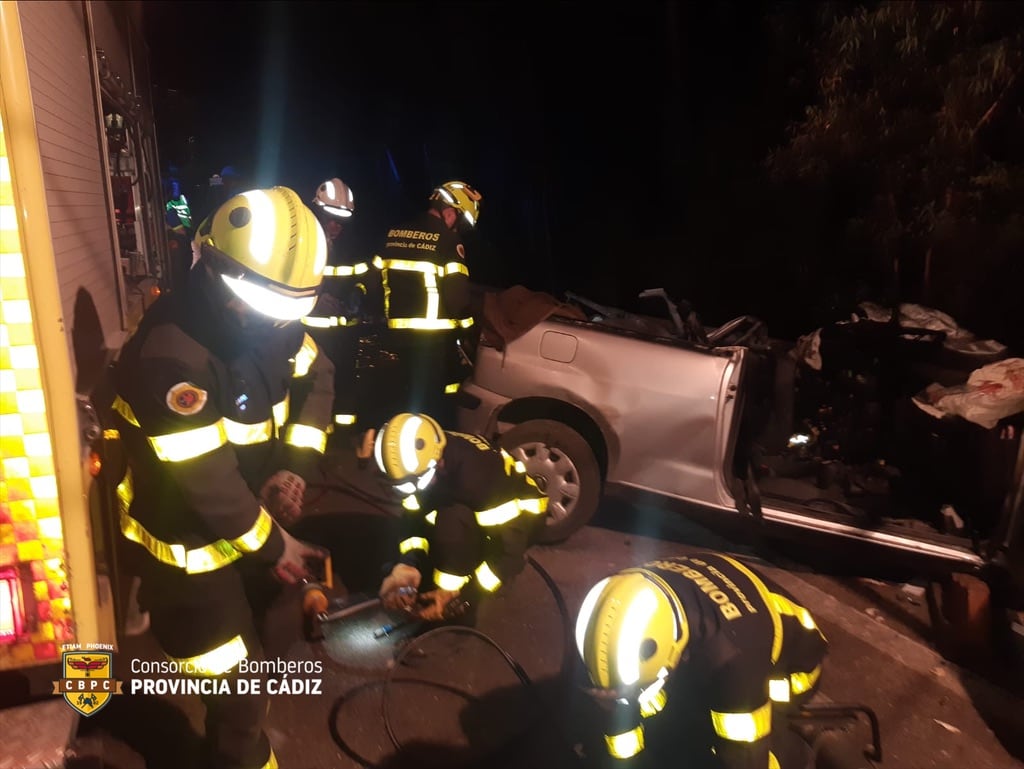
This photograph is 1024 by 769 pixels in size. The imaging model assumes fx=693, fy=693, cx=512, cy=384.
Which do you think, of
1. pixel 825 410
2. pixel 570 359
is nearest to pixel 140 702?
pixel 570 359

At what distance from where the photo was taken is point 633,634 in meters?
1.96

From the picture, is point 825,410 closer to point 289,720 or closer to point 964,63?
point 964,63

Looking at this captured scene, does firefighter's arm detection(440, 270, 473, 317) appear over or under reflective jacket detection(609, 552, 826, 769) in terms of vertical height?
over

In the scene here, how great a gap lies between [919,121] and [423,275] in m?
4.43

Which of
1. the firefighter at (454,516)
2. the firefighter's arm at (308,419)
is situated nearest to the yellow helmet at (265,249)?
the firefighter's arm at (308,419)

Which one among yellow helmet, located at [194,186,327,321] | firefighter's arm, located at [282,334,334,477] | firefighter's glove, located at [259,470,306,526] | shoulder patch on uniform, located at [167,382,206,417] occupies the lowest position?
firefighter's glove, located at [259,470,306,526]

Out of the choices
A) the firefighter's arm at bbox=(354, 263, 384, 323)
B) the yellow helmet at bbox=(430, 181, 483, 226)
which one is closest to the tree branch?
the yellow helmet at bbox=(430, 181, 483, 226)

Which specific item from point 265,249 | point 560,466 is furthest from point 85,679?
point 560,466

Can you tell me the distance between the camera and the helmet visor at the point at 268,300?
6.79ft

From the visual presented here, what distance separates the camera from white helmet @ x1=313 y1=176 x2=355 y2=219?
521 cm

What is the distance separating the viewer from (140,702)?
2.91 meters

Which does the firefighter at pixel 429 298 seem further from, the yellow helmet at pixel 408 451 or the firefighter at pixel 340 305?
the yellow helmet at pixel 408 451

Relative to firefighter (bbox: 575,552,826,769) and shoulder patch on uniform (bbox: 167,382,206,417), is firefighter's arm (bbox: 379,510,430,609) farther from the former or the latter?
shoulder patch on uniform (bbox: 167,382,206,417)

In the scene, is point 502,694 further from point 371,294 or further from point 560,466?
point 371,294
